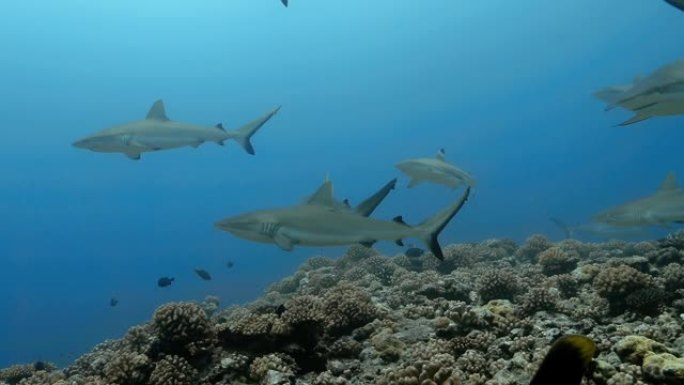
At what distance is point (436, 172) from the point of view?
10.8 metres

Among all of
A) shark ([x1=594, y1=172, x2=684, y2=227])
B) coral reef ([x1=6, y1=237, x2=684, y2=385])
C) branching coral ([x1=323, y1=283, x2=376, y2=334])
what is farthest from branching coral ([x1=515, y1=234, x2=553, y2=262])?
branching coral ([x1=323, y1=283, x2=376, y2=334])

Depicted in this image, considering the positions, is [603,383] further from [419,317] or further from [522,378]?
[419,317]

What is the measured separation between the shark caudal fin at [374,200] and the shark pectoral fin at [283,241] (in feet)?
3.25

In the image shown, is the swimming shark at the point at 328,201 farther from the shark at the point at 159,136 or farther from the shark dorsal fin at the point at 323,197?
the shark at the point at 159,136

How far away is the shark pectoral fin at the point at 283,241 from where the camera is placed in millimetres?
6625

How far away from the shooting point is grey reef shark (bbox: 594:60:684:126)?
579 cm

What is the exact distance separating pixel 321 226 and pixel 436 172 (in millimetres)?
4946

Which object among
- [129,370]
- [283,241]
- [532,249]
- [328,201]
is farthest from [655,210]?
[532,249]

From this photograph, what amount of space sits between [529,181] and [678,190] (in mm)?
195978

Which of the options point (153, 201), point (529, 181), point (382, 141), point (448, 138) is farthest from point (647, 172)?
point (153, 201)

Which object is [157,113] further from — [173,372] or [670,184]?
[670,184]

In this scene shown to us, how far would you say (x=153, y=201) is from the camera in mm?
163125

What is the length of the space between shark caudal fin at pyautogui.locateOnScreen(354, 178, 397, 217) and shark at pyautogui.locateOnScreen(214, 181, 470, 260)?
14 mm

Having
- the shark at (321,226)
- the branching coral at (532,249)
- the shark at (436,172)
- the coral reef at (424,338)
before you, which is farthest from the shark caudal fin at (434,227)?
the branching coral at (532,249)
